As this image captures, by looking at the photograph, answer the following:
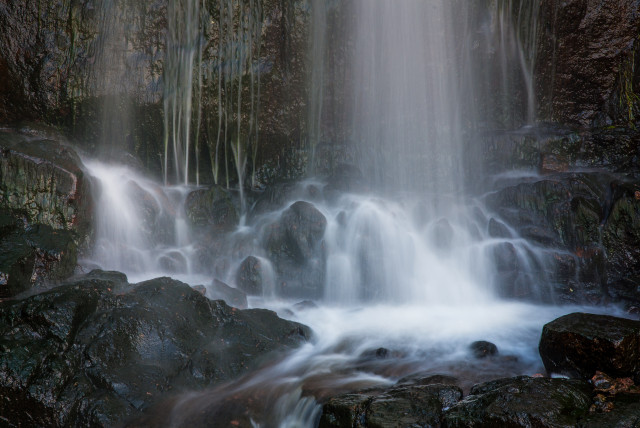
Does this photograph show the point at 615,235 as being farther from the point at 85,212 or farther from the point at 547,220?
the point at 85,212

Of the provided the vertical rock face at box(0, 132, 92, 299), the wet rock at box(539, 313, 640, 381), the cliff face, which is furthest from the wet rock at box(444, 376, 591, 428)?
the cliff face

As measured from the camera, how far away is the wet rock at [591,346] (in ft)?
13.8

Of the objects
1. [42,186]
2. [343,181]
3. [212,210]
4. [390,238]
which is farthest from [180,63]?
[390,238]

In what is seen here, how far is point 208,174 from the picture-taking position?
1151 cm

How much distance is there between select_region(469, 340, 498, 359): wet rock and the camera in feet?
19.0

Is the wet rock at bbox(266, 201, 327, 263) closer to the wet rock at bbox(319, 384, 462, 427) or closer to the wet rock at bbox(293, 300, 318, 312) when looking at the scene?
the wet rock at bbox(293, 300, 318, 312)

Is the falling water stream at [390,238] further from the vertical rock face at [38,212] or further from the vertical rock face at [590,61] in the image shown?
the vertical rock face at [38,212]

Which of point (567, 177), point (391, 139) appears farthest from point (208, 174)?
point (567, 177)

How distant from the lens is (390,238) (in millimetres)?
9664

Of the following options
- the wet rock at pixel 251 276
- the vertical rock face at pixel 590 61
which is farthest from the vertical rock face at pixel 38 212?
the vertical rock face at pixel 590 61

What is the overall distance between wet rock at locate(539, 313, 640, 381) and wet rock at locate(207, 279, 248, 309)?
15.1 feet

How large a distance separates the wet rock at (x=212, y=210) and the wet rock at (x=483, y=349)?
6080 mm

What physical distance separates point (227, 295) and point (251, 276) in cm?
131

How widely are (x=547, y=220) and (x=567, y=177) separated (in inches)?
47.4
